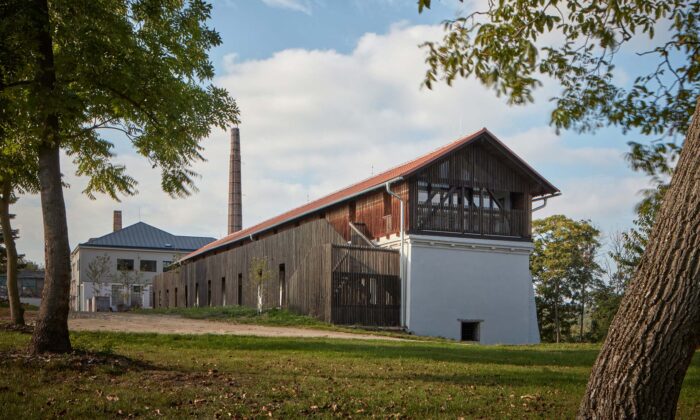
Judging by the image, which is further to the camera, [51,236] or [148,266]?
[148,266]

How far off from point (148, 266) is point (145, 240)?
2781 mm

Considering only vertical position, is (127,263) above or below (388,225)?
below

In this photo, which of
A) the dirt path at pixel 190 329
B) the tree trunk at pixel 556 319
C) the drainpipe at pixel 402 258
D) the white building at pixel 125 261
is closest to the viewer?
the dirt path at pixel 190 329

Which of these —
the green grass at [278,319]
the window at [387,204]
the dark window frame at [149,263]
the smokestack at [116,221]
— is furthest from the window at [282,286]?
the smokestack at [116,221]

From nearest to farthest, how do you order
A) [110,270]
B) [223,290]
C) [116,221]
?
1. [223,290]
2. [110,270]
3. [116,221]

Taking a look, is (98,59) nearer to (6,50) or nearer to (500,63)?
(6,50)

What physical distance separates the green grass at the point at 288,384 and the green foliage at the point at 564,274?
2695cm

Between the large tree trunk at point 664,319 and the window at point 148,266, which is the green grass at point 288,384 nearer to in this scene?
the large tree trunk at point 664,319

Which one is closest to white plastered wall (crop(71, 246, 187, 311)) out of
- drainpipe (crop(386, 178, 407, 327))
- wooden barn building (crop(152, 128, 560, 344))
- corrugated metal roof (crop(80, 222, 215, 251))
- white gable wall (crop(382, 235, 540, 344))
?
corrugated metal roof (crop(80, 222, 215, 251))

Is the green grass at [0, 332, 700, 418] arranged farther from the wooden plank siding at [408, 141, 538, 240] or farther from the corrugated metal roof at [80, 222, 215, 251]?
the corrugated metal roof at [80, 222, 215, 251]

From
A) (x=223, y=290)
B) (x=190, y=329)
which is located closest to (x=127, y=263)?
(x=223, y=290)

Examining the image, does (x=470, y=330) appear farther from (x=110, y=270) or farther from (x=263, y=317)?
(x=110, y=270)

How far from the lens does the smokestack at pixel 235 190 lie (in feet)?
186

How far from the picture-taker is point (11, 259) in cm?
1655
